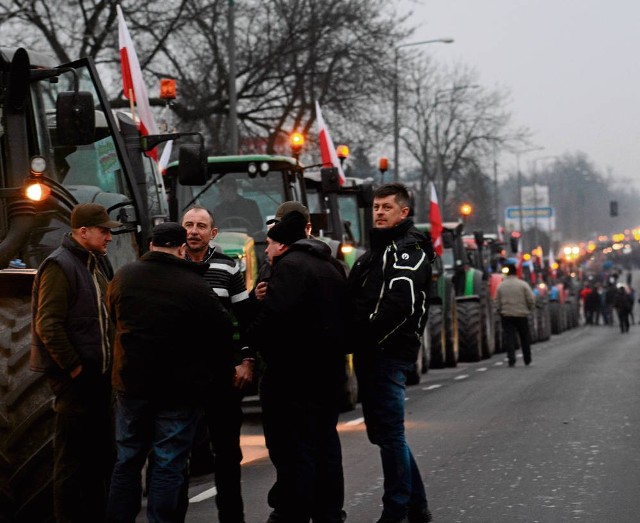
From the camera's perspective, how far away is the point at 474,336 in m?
26.6

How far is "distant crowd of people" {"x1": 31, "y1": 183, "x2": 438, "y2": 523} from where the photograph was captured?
21.6ft

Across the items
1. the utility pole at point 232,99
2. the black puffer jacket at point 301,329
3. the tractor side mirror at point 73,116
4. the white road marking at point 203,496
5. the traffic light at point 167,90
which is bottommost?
the white road marking at point 203,496

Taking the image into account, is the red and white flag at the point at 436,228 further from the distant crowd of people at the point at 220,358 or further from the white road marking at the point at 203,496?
the distant crowd of people at the point at 220,358

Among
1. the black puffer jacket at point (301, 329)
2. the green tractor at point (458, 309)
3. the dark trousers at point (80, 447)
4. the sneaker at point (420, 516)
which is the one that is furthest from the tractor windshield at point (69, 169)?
the green tractor at point (458, 309)

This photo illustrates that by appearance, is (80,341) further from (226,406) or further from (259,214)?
(259,214)

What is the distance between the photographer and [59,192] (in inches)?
315

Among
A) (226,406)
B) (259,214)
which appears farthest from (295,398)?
(259,214)

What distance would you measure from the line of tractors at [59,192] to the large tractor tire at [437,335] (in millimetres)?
8694

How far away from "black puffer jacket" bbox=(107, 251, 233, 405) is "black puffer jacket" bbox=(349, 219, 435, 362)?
96 cm

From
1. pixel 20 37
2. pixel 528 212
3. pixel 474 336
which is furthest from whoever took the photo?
pixel 528 212

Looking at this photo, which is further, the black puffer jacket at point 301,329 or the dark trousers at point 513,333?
the dark trousers at point 513,333

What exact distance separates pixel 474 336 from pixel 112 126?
18394 mm

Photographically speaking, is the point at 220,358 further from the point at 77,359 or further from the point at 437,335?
the point at 437,335

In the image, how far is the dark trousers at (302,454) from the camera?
7004 millimetres
